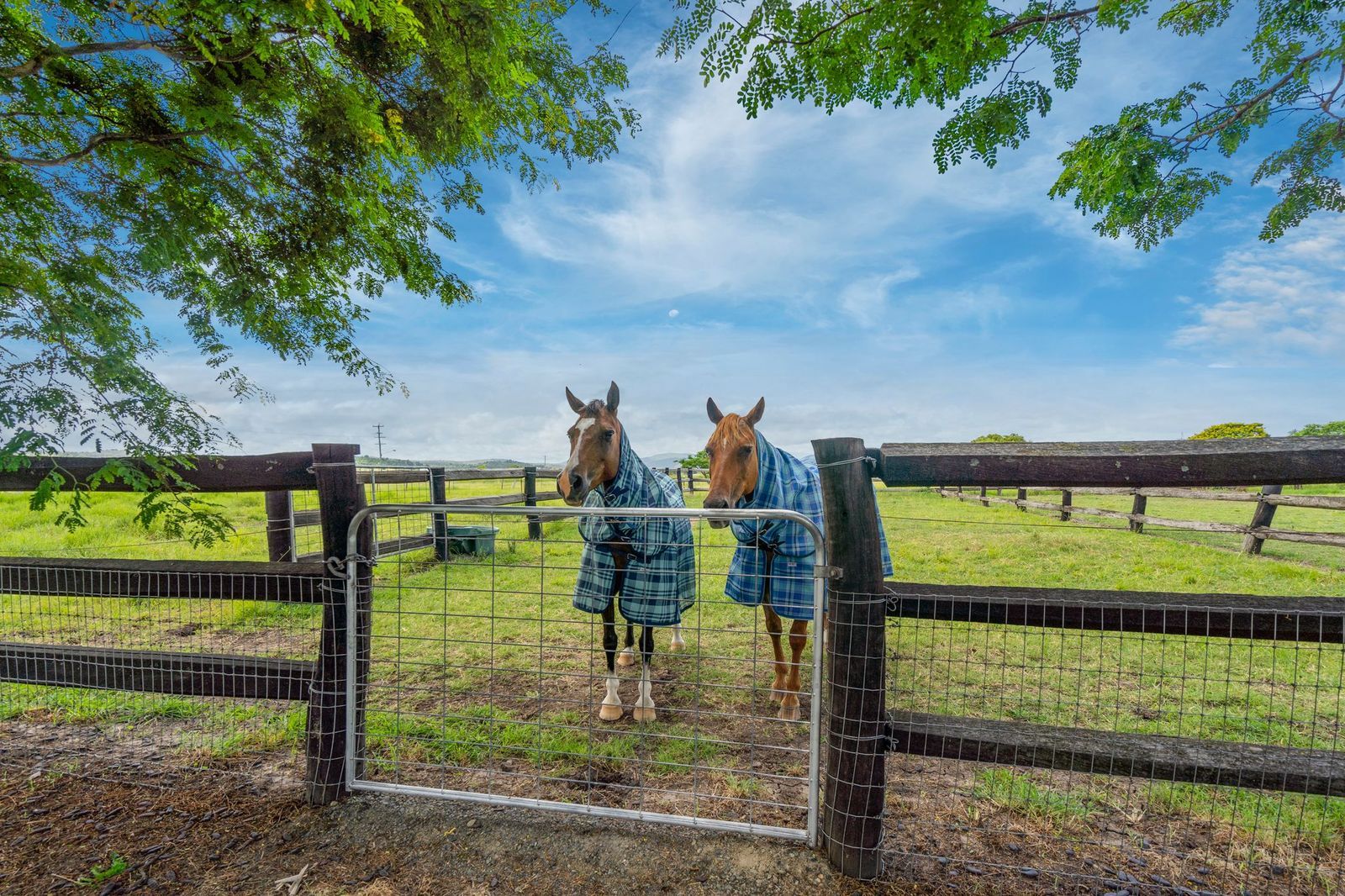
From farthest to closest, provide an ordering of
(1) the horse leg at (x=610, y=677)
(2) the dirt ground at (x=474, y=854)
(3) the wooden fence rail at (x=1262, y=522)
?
(3) the wooden fence rail at (x=1262, y=522) < (1) the horse leg at (x=610, y=677) < (2) the dirt ground at (x=474, y=854)

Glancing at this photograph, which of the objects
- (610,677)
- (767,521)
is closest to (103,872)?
(610,677)

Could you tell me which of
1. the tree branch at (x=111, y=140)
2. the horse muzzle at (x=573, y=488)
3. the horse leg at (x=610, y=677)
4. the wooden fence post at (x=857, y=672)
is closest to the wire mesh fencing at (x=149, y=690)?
the horse muzzle at (x=573, y=488)

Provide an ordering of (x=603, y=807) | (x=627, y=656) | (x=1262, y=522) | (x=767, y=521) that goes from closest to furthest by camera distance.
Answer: (x=603, y=807) < (x=767, y=521) < (x=627, y=656) < (x=1262, y=522)

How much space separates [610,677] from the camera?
3318 mm

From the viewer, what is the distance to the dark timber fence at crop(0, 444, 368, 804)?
8.10ft

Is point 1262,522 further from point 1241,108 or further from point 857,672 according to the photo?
point 857,672

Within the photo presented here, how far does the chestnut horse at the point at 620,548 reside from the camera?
3.11 meters

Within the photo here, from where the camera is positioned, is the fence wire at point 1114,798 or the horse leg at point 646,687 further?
the horse leg at point 646,687

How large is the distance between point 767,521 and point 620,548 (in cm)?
89

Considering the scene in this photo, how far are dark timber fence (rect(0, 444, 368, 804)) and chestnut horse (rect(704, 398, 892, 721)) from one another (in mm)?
1845

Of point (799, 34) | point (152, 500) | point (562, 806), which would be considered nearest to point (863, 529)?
point (562, 806)

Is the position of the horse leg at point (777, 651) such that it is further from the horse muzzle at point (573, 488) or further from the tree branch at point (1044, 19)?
the tree branch at point (1044, 19)

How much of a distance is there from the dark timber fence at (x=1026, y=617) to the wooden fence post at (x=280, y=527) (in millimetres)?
6450

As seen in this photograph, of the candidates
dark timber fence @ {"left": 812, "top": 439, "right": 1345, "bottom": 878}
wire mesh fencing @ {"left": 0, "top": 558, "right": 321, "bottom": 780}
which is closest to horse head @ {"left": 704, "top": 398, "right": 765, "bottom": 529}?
dark timber fence @ {"left": 812, "top": 439, "right": 1345, "bottom": 878}
